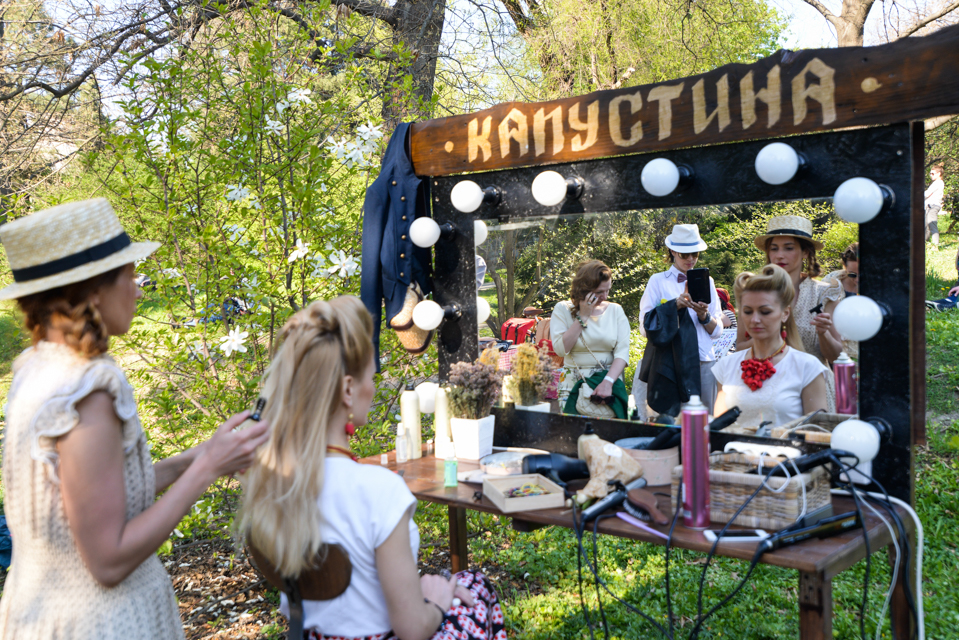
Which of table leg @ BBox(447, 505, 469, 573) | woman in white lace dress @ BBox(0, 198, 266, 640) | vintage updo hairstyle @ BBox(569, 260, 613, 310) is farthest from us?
table leg @ BBox(447, 505, 469, 573)

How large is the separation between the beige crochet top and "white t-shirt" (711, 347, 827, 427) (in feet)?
6.29

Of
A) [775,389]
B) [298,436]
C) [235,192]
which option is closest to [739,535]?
[775,389]

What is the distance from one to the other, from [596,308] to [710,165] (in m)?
0.77

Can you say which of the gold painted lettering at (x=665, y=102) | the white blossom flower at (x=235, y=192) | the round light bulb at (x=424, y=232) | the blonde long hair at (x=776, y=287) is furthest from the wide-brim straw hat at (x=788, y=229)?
the white blossom flower at (x=235, y=192)

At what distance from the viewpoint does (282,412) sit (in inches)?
62.6

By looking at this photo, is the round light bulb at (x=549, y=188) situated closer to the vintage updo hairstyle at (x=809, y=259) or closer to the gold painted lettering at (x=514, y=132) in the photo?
the gold painted lettering at (x=514, y=132)

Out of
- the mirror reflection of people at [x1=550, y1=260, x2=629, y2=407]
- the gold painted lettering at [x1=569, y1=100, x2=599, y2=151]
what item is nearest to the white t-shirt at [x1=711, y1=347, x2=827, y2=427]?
the mirror reflection of people at [x1=550, y1=260, x2=629, y2=407]

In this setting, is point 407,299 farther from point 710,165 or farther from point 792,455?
point 792,455

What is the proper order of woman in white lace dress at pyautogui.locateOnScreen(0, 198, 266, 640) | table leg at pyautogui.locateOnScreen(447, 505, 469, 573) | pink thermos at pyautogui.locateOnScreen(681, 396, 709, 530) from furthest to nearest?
table leg at pyautogui.locateOnScreen(447, 505, 469, 573) < pink thermos at pyautogui.locateOnScreen(681, 396, 709, 530) < woman in white lace dress at pyautogui.locateOnScreen(0, 198, 266, 640)

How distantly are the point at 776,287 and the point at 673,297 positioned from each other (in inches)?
15.8

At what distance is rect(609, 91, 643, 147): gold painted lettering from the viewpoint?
8.30 ft

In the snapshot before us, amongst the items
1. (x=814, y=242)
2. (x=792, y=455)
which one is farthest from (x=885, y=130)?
(x=792, y=455)

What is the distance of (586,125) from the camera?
8.77ft

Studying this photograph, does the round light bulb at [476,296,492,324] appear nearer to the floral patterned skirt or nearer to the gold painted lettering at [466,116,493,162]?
the gold painted lettering at [466,116,493,162]
